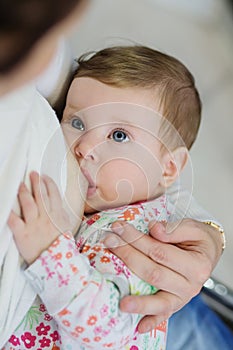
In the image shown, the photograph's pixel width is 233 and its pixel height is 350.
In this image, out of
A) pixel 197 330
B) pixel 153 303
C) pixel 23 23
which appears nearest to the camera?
pixel 23 23

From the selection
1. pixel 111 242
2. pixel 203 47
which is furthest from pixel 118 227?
pixel 203 47

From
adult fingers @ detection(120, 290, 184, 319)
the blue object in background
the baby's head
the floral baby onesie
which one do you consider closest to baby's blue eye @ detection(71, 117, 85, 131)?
the baby's head

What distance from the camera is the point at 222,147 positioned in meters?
1.37

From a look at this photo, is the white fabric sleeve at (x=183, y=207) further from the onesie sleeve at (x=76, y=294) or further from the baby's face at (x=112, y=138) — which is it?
the onesie sleeve at (x=76, y=294)

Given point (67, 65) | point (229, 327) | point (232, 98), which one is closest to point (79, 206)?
point (67, 65)

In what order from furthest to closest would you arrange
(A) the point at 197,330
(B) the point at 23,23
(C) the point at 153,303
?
(A) the point at 197,330
(C) the point at 153,303
(B) the point at 23,23

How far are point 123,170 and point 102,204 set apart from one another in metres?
0.05

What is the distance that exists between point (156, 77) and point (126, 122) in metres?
0.08

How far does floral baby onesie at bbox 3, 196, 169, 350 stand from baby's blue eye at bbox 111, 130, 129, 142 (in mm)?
80

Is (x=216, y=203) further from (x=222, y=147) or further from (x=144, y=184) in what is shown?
(x=144, y=184)

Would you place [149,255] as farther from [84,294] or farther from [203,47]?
[203,47]

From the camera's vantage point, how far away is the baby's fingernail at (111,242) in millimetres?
714

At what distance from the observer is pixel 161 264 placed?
2.41 ft

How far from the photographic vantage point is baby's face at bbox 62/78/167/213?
2.46 ft
